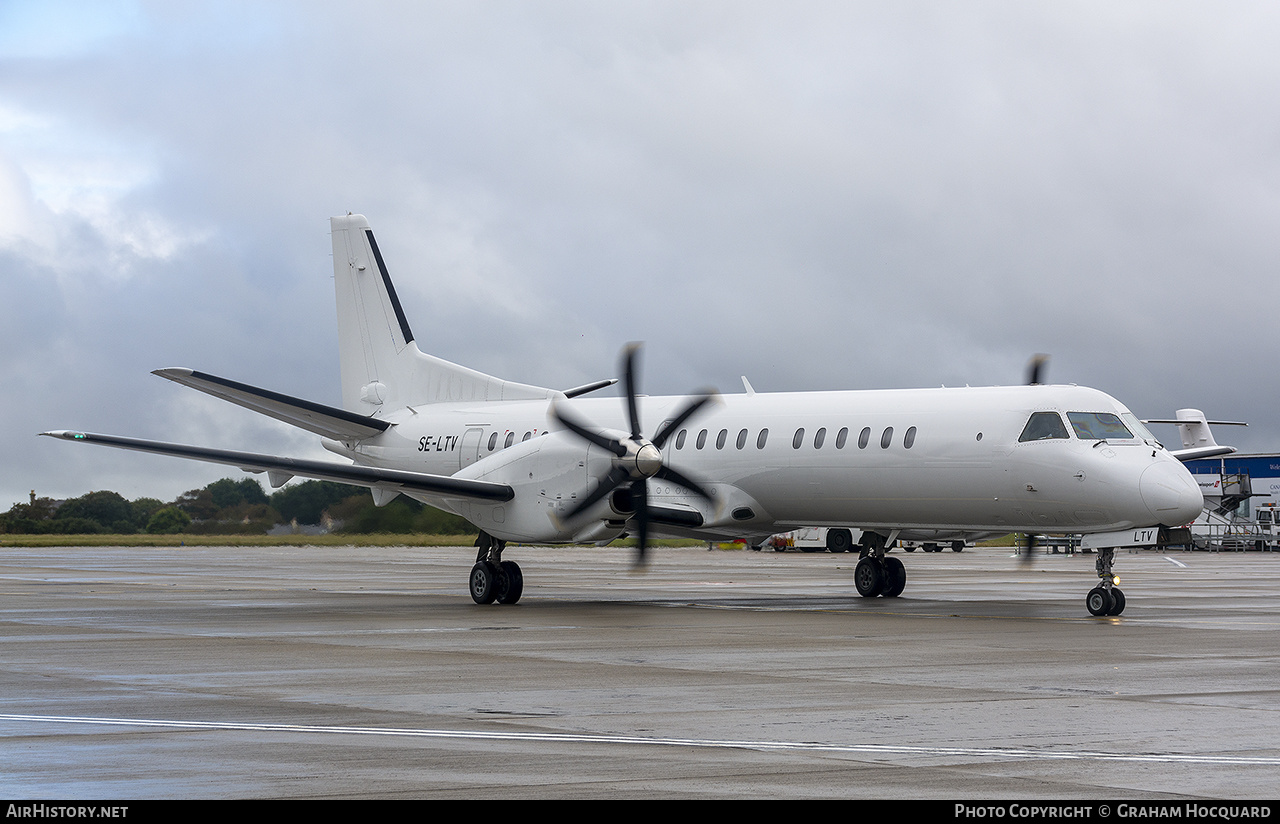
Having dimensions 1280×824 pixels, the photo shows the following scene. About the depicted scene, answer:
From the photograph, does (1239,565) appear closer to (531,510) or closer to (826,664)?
(531,510)

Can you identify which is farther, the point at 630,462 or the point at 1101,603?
the point at 630,462

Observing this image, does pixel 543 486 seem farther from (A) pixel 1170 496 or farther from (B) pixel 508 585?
(A) pixel 1170 496

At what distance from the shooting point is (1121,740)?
852cm

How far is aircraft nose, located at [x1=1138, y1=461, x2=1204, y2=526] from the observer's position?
19.2 m

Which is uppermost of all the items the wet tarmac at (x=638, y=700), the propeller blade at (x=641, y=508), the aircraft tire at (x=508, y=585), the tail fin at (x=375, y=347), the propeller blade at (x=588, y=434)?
the tail fin at (x=375, y=347)

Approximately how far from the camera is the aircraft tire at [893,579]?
25.1 meters

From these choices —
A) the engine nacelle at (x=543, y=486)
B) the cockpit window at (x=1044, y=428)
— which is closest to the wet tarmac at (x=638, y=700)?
the engine nacelle at (x=543, y=486)

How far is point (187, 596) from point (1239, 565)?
3444 centimetres

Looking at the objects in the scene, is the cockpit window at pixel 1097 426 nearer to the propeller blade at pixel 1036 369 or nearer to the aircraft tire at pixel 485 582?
the propeller blade at pixel 1036 369

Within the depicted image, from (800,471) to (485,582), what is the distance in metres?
5.53

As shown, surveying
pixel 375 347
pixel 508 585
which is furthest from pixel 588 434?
pixel 375 347

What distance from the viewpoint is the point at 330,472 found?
21.6 m

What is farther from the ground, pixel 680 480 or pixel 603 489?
pixel 680 480

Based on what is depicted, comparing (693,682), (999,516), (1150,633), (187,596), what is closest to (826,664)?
(693,682)
